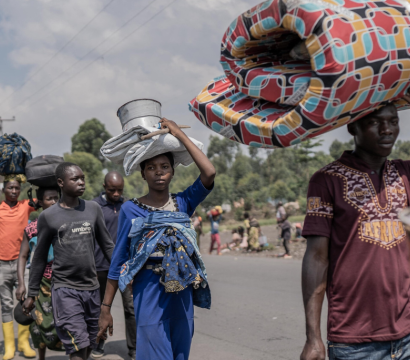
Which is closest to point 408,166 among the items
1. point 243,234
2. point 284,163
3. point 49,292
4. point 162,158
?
point 162,158

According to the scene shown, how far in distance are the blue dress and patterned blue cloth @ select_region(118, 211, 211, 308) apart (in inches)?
3.1

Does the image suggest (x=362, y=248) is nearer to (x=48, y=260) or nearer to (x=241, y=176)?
(x=48, y=260)

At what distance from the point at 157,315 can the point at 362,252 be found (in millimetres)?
1431

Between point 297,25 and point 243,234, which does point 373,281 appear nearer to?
point 297,25

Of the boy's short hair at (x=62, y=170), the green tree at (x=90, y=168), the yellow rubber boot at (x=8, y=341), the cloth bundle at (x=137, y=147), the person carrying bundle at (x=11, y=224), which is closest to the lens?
the cloth bundle at (x=137, y=147)

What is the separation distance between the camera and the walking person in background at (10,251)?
20.4ft

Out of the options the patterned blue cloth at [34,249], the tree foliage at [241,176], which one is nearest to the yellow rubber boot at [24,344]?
the patterned blue cloth at [34,249]

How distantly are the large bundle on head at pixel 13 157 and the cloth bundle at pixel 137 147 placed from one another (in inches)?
131

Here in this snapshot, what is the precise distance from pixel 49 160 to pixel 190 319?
2.88m

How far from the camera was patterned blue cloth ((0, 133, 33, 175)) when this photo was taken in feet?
21.4

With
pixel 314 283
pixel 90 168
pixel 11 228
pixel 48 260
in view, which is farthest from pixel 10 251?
pixel 90 168

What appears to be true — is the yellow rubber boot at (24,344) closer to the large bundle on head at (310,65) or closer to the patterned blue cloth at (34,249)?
the patterned blue cloth at (34,249)

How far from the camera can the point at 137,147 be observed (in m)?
3.49

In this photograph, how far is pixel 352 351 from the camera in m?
2.53
